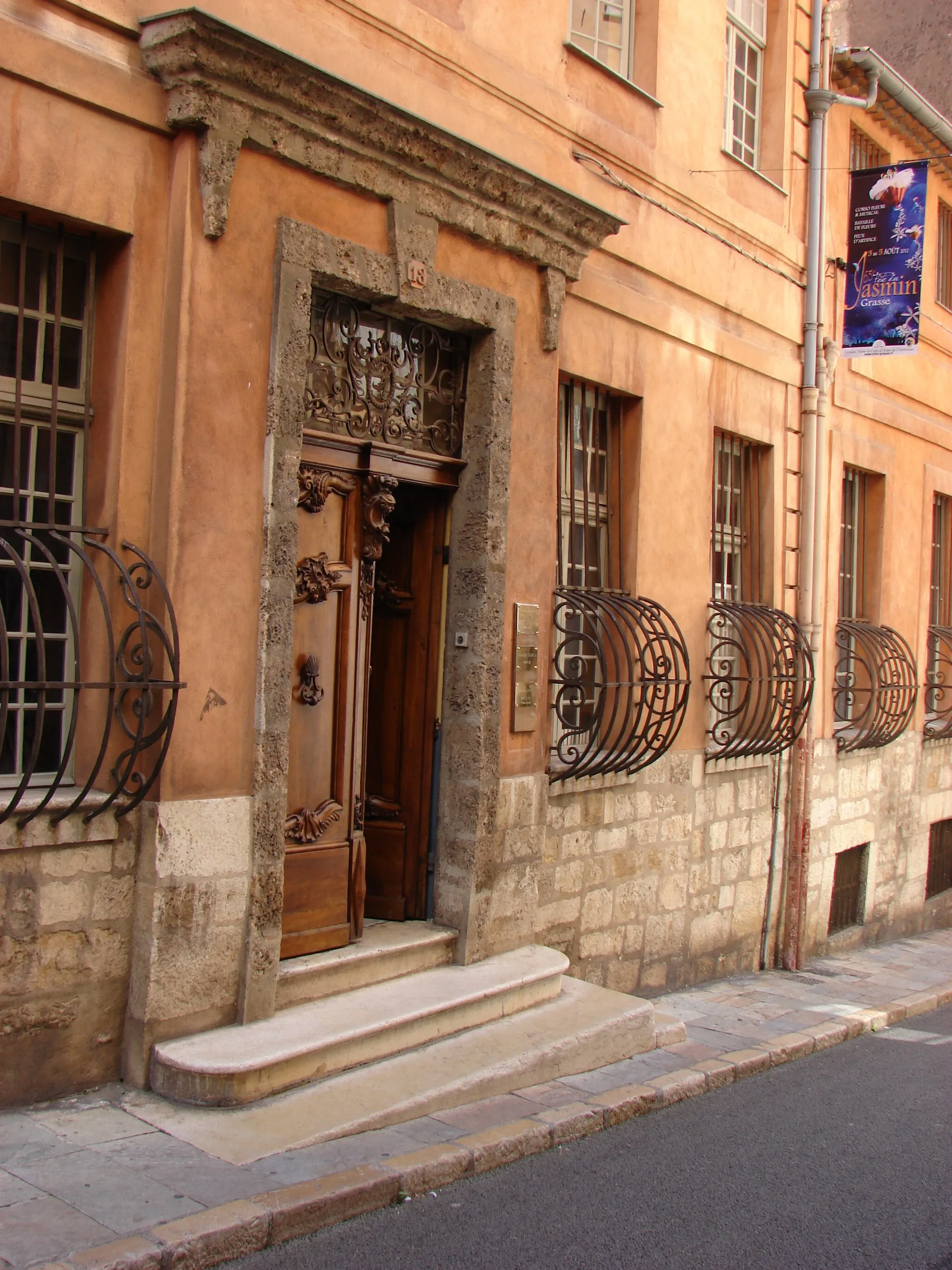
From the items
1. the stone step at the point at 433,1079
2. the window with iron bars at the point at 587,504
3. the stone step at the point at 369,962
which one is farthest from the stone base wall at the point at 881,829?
the stone step at the point at 369,962

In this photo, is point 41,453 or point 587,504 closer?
point 41,453

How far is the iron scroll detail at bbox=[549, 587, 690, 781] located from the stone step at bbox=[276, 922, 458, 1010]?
4.42 ft

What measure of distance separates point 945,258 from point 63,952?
495 inches

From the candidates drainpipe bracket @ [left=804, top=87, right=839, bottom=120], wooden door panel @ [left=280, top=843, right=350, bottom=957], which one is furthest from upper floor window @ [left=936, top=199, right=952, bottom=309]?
wooden door panel @ [left=280, top=843, right=350, bottom=957]

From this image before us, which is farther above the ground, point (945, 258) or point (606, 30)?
point (945, 258)

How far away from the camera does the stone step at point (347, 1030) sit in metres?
5.09

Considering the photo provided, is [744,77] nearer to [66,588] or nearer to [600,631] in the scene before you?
[600,631]

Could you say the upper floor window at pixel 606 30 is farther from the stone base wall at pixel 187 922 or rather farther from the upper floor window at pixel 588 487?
the stone base wall at pixel 187 922

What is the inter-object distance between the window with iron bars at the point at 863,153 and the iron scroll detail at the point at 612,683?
18.5 feet

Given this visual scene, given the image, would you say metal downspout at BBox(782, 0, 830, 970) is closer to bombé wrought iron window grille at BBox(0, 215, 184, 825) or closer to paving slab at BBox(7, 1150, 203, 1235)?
bombé wrought iron window grille at BBox(0, 215, 184, 825)

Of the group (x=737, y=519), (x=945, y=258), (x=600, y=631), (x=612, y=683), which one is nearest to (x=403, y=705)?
(x=612, y=683)

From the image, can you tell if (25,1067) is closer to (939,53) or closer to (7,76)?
(7,76)

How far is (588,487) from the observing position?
27.4 ft

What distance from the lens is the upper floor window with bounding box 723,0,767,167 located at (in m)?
9.99
